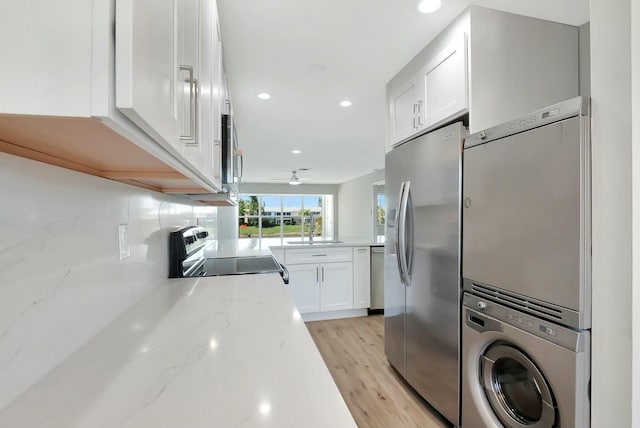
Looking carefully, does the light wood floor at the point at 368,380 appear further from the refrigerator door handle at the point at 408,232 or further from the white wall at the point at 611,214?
the white wall at the point at 611,214

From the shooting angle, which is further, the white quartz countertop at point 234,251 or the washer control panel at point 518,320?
the white quartz countertop at point 234,251

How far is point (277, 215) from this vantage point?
10.4 metres

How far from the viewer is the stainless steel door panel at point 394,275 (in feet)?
7.04

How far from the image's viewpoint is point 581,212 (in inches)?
40.6

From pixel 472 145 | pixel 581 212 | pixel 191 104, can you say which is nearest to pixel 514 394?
pixel 581 212

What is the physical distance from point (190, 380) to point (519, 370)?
1387mm

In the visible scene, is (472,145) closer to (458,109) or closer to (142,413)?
(458,109)

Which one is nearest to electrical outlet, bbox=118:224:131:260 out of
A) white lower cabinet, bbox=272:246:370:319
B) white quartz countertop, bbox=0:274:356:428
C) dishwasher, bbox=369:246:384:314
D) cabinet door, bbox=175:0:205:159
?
white quartz countertop, bbox=0:274:356:428

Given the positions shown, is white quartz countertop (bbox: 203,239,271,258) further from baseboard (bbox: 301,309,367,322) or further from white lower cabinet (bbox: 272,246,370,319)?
baseboard (bbox: 301,309,367,322)

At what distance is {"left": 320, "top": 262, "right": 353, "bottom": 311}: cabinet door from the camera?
3.66m

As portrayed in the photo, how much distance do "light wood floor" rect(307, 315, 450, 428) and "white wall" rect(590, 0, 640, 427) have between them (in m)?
1.09

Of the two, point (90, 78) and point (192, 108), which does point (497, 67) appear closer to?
point (192, 108)

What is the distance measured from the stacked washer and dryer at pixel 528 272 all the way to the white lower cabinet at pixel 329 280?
7.25 ft

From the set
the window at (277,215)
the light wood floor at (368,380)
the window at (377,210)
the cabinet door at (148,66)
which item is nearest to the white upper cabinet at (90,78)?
the cabinet door at (148,66)
